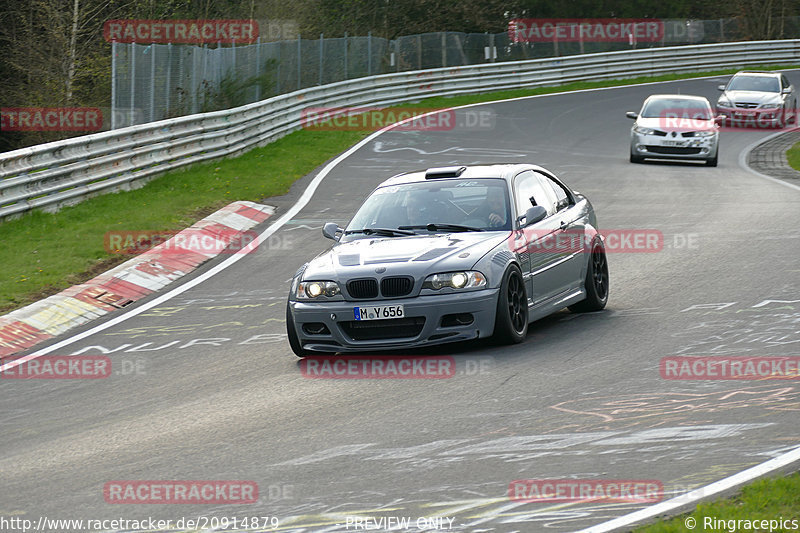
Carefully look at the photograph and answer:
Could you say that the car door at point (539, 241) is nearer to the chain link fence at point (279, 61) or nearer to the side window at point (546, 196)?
the side window at point (546, 196)

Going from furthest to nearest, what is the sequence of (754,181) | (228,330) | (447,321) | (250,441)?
1. (754,181)
2. (228,330)
3. (447,321)
4. (250,441)

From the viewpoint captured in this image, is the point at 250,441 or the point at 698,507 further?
the point at 250,441

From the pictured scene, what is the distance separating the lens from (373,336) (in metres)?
9.61

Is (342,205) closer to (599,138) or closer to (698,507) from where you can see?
(599,138)

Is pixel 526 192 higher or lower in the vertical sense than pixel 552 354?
higher

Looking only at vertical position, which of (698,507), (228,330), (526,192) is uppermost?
(526,192)

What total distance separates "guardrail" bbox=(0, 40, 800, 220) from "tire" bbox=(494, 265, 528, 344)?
8.86 metres

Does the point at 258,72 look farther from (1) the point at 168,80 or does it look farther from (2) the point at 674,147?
(2) the point at 674,147

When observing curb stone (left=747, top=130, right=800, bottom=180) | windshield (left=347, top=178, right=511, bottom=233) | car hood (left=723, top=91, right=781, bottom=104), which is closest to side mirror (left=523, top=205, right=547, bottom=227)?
windshield (left=347, top=178, right=511, bottom=233)

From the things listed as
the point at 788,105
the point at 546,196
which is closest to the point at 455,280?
the point at 546,196

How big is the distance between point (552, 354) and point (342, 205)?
1114cm

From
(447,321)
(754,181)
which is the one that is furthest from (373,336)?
Answer: (754,181)

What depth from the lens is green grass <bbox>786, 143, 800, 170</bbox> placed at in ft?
87.0

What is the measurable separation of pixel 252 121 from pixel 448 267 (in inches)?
707
